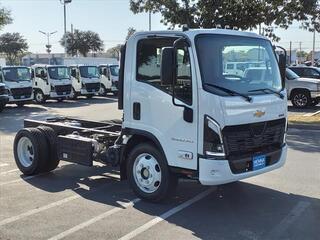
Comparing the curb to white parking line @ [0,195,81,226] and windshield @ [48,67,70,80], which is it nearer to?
white parking line @ [0,195,81,226]

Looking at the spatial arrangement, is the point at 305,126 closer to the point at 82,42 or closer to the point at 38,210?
the point at 38,210

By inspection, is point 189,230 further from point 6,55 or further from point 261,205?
point 6,55

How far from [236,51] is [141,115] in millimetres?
1624

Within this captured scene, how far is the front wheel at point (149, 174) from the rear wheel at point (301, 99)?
16545 mm

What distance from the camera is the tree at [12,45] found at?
3543 inches

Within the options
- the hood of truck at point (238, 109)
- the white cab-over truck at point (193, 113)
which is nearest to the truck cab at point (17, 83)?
the white cab-over truck at point (193, 113)

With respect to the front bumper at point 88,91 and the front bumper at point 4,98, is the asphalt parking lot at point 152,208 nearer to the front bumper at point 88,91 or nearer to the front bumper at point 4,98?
the front bumper at point 4,98

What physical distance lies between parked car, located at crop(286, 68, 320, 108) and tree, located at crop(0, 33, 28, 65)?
73327 mm

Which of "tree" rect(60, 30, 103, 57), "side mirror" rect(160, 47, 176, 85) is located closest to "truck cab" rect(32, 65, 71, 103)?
"side mirror" rect(160, 47, 176, 85)

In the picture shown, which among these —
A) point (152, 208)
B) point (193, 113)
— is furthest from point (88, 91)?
point (193, 113)

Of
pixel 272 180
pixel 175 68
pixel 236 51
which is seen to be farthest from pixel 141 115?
pixel 272 180

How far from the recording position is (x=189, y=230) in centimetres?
609

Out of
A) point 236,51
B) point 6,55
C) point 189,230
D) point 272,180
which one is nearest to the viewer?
point 189,230

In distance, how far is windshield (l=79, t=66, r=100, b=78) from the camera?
1218 inches
